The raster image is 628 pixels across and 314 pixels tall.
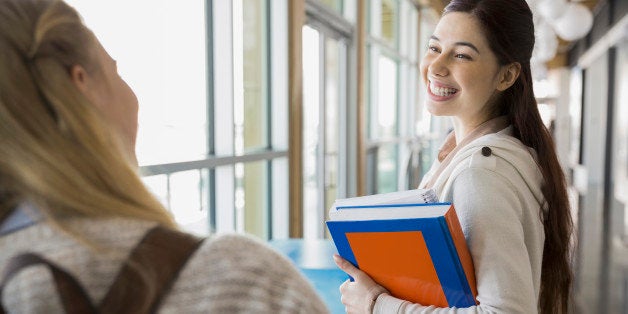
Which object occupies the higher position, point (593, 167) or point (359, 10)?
point (359, 10)

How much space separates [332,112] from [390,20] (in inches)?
120

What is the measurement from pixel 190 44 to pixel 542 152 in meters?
1.98

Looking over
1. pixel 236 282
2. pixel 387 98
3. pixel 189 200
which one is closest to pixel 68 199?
pixel 236 282

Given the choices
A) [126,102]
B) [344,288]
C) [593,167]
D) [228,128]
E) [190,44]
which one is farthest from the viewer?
[593,167]

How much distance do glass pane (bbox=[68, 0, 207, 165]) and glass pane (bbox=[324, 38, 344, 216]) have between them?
2199mm

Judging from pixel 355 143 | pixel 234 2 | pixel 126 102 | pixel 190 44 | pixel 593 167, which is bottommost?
pixel 593 167

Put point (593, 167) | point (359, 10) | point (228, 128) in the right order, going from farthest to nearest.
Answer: point (593, 167) → point (359, 10) → point (228, 128)

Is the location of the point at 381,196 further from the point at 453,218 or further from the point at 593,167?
the point at 593,167

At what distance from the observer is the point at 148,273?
0.55 m

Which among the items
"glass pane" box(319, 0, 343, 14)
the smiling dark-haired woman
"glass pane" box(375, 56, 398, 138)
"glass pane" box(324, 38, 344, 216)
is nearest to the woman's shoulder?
the smiling dark-haired woman

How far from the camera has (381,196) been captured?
1.11m

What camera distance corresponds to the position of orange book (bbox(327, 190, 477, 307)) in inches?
39.0

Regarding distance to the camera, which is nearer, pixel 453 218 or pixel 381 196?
pixel 453 218

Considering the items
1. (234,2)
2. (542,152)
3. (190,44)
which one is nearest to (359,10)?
(234,2)
